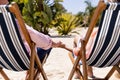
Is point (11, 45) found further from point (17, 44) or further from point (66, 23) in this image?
point (66, 23)

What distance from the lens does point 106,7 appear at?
247cm

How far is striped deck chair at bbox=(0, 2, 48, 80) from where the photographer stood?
8.13ft

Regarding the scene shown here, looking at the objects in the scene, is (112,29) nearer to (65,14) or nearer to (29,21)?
(29,21)

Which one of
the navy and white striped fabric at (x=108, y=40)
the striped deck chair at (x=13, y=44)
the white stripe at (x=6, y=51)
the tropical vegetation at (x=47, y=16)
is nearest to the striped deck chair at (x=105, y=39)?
the navy and white striped fabric at (x=108, y=40)

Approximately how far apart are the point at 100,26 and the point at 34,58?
2.01ft

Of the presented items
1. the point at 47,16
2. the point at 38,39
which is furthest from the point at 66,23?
the point at 38,39

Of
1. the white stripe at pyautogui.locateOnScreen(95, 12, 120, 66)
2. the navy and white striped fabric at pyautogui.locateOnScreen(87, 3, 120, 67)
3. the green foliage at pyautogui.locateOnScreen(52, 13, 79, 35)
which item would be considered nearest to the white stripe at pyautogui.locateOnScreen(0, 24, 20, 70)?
the navy and white striped fabric at pyautogui.locateOnScreen(87, 3, 120, 67)

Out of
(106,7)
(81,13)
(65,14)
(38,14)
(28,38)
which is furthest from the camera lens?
(81,13)

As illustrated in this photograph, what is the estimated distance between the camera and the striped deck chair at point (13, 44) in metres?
2.48

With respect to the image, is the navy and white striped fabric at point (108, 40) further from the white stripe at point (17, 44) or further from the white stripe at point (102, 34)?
the white stripe at point (17, 44)

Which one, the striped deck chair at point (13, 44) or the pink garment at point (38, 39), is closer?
the striped deck chair at point (13, 44)

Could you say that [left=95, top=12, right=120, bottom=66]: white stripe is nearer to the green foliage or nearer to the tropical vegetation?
the tropical vegetation

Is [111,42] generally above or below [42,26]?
above

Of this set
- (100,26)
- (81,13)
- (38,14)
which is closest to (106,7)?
(100,26)
